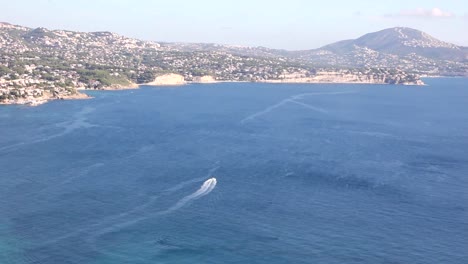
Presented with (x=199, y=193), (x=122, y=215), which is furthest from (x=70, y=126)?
(x=122, y=215)

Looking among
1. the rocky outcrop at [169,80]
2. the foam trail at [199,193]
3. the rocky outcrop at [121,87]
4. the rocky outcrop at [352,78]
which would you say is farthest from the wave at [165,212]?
the rocky outcrop at [352,78]

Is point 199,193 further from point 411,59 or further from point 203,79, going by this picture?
point 411,59

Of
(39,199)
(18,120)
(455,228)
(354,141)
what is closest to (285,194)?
(455,228)

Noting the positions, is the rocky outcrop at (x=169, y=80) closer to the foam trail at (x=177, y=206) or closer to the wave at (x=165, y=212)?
the wave at (x=165, y=212)

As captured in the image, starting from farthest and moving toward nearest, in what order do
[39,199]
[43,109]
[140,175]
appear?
[43,109]
[140,175]
[39,199]

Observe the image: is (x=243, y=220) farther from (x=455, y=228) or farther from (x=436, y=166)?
(x=436, y=166)
